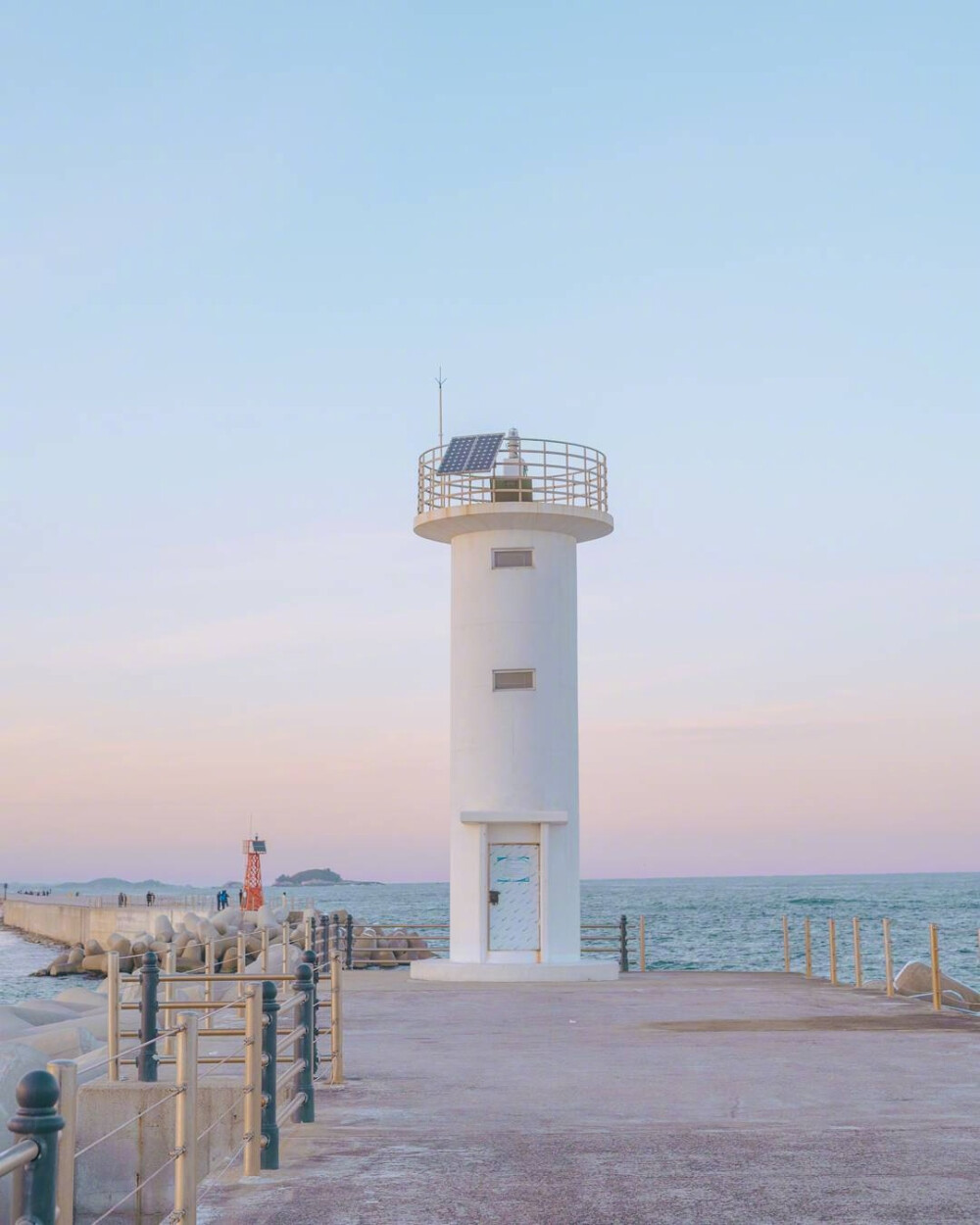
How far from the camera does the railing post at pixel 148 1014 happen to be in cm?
1177

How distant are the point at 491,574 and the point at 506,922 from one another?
18.1 feet

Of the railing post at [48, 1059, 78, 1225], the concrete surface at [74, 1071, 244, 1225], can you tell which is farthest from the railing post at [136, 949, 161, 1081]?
the railing post at [48, 1059, 78, 1225]

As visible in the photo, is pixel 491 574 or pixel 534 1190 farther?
pixel 491 574

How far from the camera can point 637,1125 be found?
33.1 ft

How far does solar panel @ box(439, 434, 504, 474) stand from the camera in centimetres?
2445

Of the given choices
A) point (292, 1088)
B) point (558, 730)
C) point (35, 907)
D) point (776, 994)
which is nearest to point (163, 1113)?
point (292, 1088)

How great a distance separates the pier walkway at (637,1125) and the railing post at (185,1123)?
0.65m

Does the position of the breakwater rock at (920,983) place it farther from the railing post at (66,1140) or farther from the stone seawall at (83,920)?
the stone seawall at (83,920)

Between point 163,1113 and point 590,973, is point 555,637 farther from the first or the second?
point 163,1113

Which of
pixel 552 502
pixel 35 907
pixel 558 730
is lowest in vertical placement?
pixel 35 907

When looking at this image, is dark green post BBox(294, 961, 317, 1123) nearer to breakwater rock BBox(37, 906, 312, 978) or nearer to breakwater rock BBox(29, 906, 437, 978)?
breakwater rock BBox(29, 906, 437, 978)

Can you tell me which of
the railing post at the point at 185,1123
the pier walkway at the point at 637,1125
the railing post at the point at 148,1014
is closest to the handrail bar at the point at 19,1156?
the railing post at the point at 185,1123

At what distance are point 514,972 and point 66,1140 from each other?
60.8ft

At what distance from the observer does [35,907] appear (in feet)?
285
